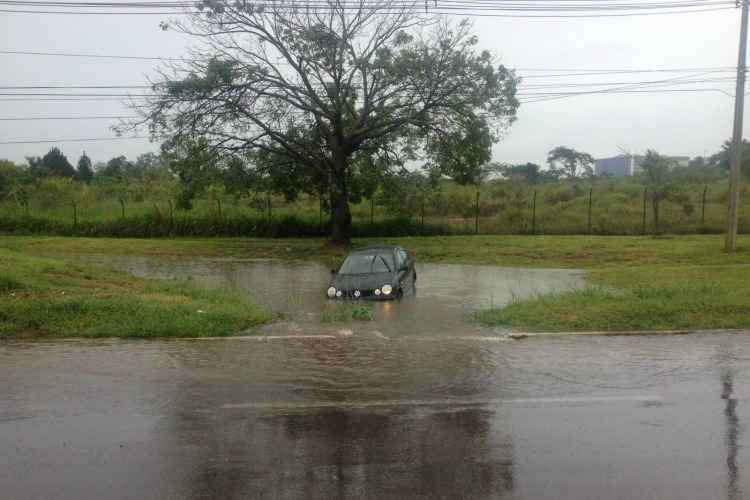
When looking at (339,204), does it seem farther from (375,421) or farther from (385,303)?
(375,421)

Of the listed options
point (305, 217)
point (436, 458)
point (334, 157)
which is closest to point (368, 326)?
point (436, 458)

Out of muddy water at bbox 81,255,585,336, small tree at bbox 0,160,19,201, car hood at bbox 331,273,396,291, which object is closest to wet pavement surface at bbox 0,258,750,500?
muddy water at bbox 81,255,585,336

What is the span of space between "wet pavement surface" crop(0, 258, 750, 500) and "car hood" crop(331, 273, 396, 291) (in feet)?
13.3

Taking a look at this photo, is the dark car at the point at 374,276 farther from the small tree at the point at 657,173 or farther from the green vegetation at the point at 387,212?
the small tree at the point at 657,173

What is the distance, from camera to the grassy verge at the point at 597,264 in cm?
1256

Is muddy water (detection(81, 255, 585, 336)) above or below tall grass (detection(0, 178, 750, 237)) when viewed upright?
below

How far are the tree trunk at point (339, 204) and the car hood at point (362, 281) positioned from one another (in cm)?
1356

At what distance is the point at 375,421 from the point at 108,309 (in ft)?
23.9

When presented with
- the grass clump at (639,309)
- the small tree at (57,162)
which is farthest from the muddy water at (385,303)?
the small tree at (57,162)

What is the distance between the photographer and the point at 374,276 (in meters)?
16.4

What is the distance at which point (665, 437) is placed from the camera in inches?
247

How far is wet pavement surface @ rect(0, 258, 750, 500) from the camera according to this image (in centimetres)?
531

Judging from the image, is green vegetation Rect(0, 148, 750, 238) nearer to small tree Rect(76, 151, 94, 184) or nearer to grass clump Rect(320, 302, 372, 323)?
grass clump Rect(320, 302, 372, 323)

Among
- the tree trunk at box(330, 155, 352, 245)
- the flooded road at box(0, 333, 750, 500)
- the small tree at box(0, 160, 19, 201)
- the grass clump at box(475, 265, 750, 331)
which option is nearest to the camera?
the flooded road at box(0, 333, 750, 500)
